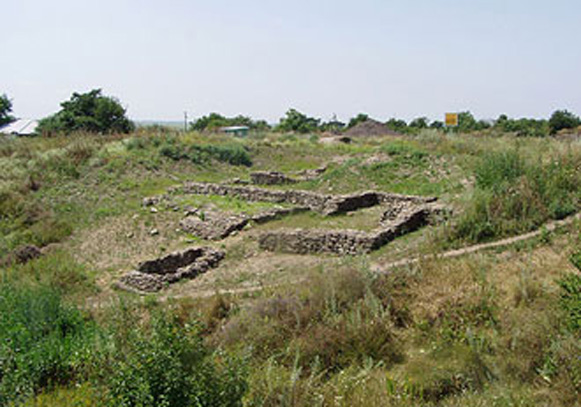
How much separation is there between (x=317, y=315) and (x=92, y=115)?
38902mm

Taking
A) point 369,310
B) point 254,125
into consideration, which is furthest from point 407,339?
point 254,125

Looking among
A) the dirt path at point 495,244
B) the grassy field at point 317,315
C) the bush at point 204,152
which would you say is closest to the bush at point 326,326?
the grassy field at point 317,315

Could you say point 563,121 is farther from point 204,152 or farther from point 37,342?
point 37,342

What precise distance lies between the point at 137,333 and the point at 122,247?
1044 cm

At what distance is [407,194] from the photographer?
17141 mm

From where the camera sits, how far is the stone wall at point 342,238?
11.6 meters

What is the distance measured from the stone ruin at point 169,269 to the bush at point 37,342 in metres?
2.55

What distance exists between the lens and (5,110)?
5234 cm

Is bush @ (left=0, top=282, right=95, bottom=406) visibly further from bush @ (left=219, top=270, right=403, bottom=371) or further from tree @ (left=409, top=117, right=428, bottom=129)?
tree @ (left=409, top=117, right=428, bottom=129)

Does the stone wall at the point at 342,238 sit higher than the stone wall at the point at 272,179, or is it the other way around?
the stone wall at the point at 272,179

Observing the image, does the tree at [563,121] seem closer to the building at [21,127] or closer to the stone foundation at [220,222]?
the stone foundation at [220,222]

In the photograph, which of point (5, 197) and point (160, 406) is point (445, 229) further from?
point (5, 197)

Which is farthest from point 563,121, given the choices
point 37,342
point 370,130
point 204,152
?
point 37,342

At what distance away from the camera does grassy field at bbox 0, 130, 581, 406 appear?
480 centimetres
